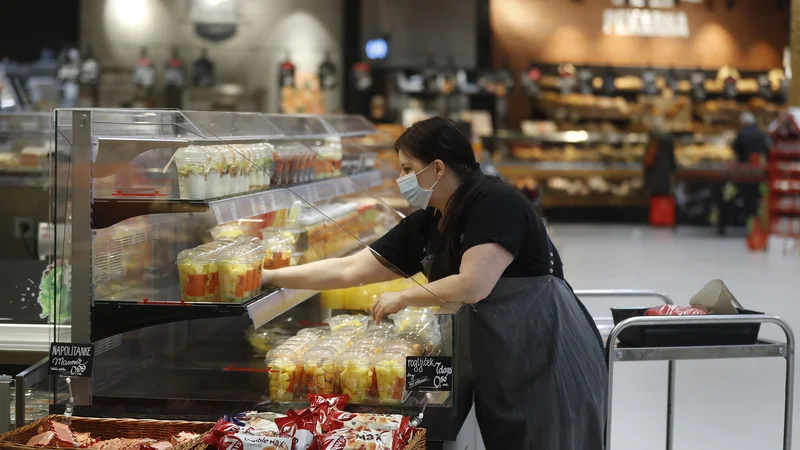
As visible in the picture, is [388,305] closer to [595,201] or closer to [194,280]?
[194,280]

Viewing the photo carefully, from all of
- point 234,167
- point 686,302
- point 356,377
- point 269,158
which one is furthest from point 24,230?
point 686,302

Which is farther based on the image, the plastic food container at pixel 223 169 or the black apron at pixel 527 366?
the plastic food container at pixel 223 169

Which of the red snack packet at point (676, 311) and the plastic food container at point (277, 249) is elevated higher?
the plastic food container at point (277, 249)

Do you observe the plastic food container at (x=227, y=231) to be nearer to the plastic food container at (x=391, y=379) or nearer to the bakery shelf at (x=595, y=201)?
the plastic food container at (x=391, y=379)

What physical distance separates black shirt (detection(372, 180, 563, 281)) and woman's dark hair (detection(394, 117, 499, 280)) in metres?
0.03

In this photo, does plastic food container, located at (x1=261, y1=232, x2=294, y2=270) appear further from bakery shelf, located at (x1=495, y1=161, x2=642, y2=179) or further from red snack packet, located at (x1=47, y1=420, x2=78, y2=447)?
bakery shelf, located at (x1=495, y1=161, x2=642, y2=179)

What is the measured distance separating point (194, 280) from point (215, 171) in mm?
341

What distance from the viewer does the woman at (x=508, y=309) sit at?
110 inches

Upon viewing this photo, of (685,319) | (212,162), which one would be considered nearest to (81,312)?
(212,162)

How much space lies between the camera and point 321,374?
2834 millimetres

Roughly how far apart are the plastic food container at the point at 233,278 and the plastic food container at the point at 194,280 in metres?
0.05

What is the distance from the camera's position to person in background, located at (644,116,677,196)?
14914 millimetres

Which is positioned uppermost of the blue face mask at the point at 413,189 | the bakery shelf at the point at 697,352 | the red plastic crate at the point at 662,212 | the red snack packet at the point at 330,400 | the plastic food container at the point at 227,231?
the blue face mask at the point at 413,189

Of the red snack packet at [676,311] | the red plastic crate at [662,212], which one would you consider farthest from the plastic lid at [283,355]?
the red plastic crate at [662,212]
